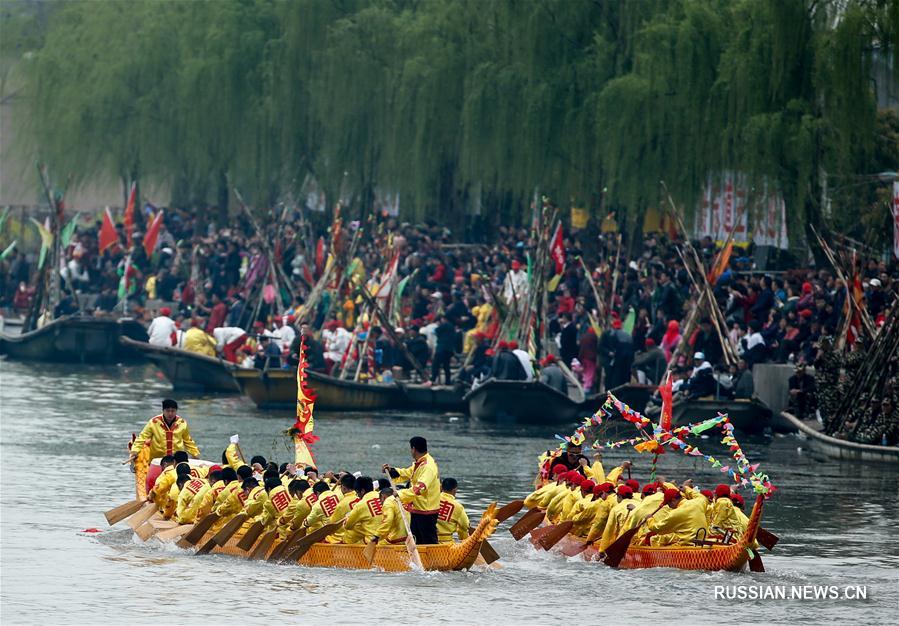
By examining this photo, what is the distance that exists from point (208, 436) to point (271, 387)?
391 centimetres

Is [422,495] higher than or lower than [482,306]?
lower

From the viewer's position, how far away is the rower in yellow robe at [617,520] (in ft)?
77.2

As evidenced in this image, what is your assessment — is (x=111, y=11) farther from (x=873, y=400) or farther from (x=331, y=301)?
(x=873, y=400)

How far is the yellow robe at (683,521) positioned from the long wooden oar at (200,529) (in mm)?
5759

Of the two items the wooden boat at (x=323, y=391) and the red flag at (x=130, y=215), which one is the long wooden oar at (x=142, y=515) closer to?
the wooden boat at (x=323, y=391)

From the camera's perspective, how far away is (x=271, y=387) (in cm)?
3966

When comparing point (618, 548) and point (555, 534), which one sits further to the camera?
point (555, 534)

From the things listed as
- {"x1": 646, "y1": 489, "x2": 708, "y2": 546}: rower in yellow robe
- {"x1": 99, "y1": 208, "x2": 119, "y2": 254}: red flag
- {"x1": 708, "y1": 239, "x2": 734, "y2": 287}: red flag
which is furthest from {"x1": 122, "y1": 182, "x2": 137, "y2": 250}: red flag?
{"x1": 646, "y1": 489, "x2": 708, "y2": 546}: rower in yellow robe

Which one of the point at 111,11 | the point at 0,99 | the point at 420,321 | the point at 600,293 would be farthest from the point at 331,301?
the point at 0,99

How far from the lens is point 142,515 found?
26109 mm

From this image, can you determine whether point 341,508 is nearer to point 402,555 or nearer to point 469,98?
point 402,555

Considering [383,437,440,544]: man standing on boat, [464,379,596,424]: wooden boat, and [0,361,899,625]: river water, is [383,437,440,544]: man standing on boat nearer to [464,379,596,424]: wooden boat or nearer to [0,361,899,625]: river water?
[0,361,899,625]: river water

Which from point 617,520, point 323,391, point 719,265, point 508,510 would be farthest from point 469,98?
point 617,520

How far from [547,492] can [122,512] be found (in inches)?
229
